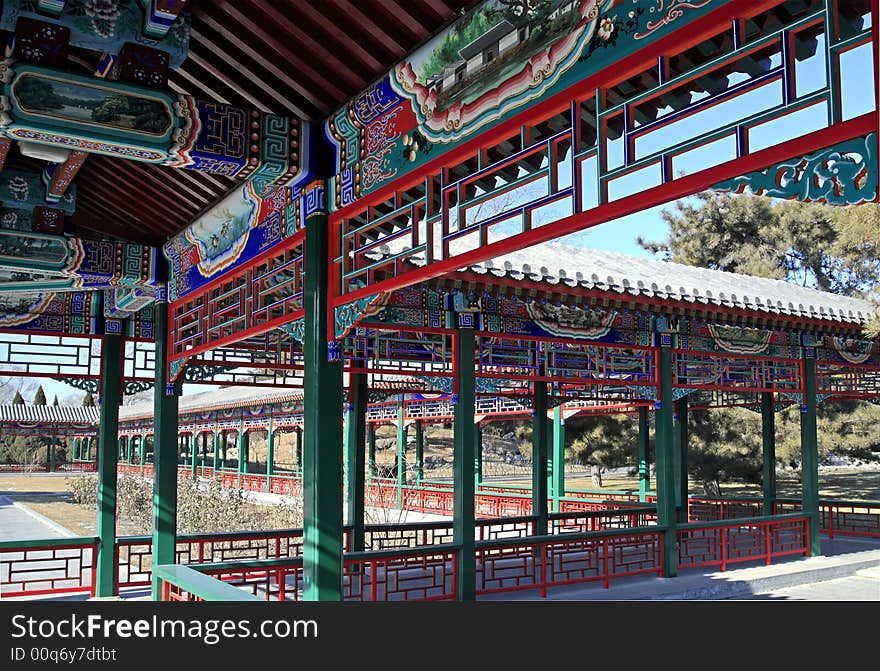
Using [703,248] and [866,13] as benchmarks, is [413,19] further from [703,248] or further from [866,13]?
[703,248]

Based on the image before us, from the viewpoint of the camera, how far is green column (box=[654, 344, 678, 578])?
39.2 feet

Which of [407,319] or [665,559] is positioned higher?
[407,319]

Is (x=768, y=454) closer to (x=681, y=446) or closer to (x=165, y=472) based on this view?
(x=681, y=446)

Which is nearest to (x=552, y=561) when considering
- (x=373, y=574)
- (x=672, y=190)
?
(x=373, y=574)

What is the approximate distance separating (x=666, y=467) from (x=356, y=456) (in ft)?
16.0

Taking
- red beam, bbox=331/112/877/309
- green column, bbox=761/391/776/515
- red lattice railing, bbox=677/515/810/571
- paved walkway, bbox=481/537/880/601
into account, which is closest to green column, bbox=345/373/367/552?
paved walkway, bbox=481/537/880/601

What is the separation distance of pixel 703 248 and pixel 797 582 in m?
22.0

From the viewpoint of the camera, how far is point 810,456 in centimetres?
1412

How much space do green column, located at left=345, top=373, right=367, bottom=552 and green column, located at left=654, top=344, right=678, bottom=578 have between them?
4.56 metres

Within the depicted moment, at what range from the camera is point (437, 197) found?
478 cm

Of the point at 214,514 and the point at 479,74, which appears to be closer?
the point at 479,74

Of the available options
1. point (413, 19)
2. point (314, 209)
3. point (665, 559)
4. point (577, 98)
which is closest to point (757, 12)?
point (577, 98)

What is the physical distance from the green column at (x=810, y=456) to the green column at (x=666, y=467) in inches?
127

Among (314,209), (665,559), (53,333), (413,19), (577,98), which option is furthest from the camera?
(665,559)
